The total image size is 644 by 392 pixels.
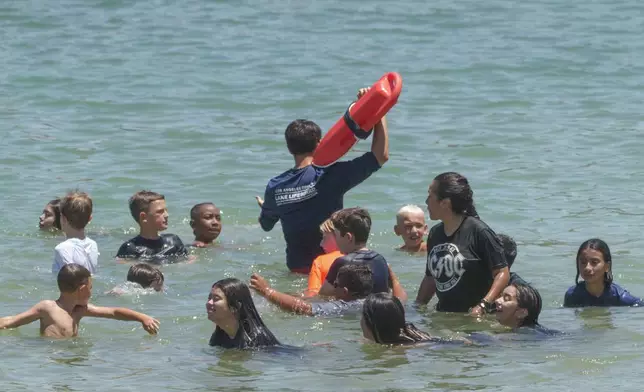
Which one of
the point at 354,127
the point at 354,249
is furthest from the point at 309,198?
the point at 354,249

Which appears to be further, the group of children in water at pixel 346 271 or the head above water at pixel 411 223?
the head above water at pixel 411 223

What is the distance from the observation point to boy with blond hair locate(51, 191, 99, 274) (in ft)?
33.1

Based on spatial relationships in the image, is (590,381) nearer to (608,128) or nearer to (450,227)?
(450,227)

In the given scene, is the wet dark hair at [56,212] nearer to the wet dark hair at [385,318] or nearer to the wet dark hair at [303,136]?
the wet dark hair at [303,136]

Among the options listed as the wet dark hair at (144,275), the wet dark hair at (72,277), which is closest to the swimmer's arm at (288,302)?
the wet dark hair at (72,277)

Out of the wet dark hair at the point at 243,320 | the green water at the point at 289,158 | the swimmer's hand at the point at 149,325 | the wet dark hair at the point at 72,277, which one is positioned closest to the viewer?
the wet dark hair at the point at 243,320

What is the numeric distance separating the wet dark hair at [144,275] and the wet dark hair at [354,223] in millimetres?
1868

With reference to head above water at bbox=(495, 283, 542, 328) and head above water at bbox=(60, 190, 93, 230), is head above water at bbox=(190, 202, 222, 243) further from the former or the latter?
head above water at bbox=(495, 283, 542, 328)

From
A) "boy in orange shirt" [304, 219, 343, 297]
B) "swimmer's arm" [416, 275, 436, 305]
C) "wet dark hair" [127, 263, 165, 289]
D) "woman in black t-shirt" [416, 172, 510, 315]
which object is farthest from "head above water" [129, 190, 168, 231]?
"woman in black t-shirt" [416, 172, 510, 315]

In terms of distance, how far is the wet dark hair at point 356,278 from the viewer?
926 cm

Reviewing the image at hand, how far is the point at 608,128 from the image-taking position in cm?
1731

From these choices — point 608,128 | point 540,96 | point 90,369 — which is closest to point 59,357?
point 90,369

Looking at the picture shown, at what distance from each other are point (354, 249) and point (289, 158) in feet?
22.5

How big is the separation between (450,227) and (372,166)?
45.5 inches
